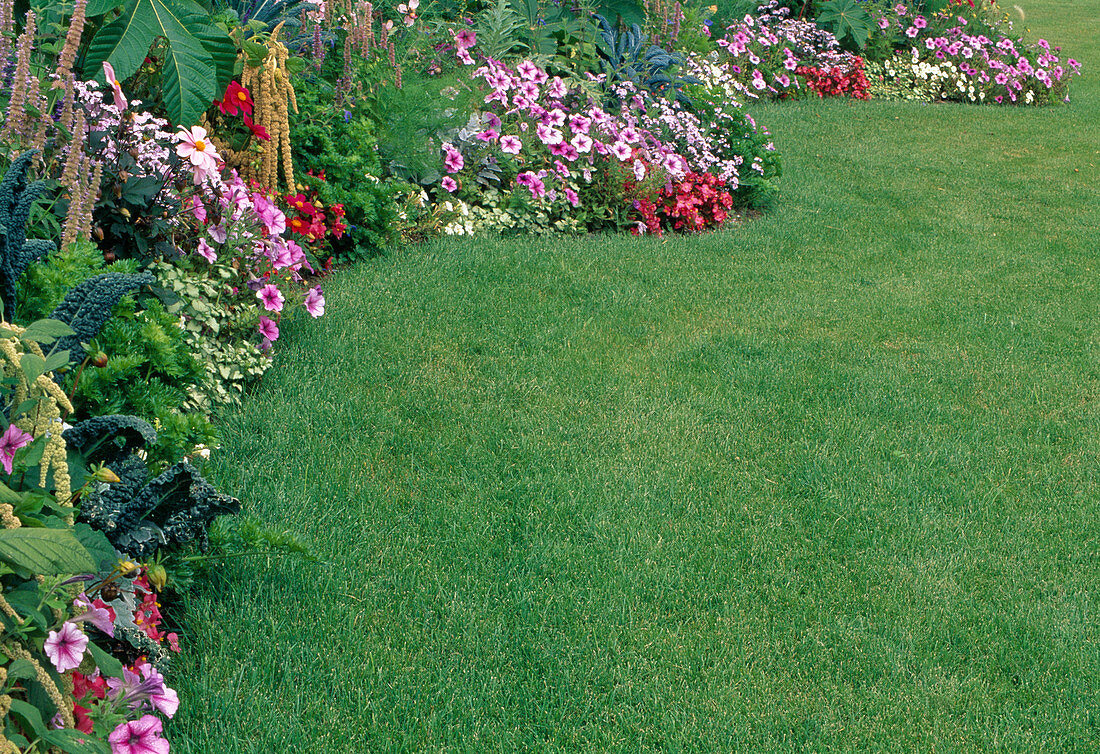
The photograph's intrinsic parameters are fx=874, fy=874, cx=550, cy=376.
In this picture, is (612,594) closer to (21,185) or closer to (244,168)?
(21,185)

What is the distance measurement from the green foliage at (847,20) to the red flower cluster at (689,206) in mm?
6713

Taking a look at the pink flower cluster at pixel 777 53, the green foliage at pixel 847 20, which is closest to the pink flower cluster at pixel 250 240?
the pink flower cluster at pixel 777 53

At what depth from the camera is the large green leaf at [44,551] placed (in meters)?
1.45

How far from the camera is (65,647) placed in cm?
166

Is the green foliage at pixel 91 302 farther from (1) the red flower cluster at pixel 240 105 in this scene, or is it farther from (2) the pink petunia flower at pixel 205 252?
(1) the red flower cluster at pixel 240 105

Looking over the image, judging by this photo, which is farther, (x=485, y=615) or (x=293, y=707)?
(x=485, y=615)

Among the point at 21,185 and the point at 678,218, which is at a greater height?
the point at 21,185

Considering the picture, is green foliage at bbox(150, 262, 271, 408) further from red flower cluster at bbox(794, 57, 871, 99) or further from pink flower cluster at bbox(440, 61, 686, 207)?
red flower cluster at bbox(794, 57, 871, 99)

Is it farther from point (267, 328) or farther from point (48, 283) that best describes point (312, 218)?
point (48, 283)

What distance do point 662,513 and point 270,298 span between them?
1.91m

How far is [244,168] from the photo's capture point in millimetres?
4332

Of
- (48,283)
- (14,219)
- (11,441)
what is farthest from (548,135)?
(11,441)

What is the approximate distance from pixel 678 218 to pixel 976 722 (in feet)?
14.9

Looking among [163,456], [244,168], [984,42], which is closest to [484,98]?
[244,168]
